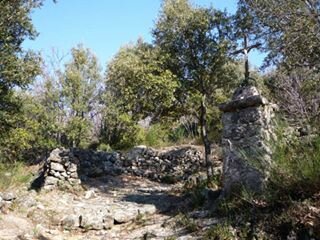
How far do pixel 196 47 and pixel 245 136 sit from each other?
14.6 ft

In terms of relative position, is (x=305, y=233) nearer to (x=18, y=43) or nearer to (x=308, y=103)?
(x=18, y=43)

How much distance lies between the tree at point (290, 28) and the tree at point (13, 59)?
5.26 m

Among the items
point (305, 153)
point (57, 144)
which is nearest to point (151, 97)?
point (57, 144)

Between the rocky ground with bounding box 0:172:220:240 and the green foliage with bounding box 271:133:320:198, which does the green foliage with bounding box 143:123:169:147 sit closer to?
the rocky ground with bounding box 0:172:220:240

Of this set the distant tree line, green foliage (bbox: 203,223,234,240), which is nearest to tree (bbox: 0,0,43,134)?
the distant tree line

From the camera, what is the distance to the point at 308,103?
1323 centimetres

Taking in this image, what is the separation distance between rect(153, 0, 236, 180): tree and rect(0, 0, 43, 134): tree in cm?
323

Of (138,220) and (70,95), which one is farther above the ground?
(70,95)

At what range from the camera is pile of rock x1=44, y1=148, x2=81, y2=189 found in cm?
1010

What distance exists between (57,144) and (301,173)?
12.5 metres

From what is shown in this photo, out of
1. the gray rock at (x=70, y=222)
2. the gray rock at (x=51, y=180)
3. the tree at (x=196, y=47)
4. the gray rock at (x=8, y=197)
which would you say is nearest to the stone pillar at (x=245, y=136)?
the gray rock at (x=70, y=222)

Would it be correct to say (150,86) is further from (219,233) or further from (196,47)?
(219,233)

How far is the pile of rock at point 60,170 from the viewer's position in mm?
10102

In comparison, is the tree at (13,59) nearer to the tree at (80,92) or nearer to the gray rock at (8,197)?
the gray rock at (8,197)
